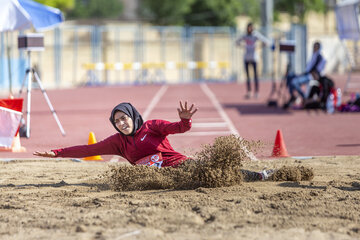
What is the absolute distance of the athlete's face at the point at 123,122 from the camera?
664cm

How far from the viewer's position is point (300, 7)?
62.9m

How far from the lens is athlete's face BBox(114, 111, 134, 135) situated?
21.8ft

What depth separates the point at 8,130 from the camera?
870cm

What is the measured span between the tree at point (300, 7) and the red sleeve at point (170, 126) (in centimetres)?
5610

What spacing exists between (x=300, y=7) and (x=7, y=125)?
5743 cm

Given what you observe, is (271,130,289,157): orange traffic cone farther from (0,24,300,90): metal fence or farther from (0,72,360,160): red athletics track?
(0,24,300,90): metal fence

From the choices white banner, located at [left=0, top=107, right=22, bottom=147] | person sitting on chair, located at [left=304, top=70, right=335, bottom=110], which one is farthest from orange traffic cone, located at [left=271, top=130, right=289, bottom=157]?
person sitting on chair, located at [left=304, top=70, right=335, bottom=110]

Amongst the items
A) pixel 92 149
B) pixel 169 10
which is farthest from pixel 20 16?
pixel 169 10

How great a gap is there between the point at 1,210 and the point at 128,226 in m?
1.50

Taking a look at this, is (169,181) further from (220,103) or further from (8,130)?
(220,103)

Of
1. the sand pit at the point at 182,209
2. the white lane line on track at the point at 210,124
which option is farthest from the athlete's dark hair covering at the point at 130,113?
the white lane line on track at the point at 210,124

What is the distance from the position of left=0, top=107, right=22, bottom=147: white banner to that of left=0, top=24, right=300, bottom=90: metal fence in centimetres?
2310

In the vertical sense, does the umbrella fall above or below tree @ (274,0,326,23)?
below

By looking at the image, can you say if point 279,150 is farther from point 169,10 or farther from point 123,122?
point 169,10
